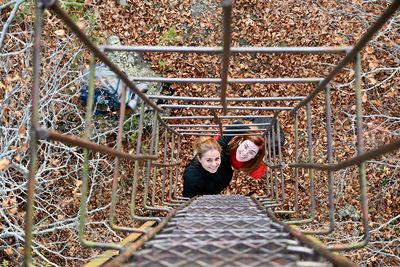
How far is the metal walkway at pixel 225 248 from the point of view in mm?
1540

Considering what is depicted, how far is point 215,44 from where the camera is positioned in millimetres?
7203

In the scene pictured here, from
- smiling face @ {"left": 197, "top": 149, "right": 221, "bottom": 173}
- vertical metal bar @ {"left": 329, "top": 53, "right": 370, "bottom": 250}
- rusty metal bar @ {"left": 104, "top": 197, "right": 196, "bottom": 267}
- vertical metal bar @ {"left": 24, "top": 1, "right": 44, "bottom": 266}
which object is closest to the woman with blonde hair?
smiling face @ {"left": 197, "top": 149, "right": 221, "bottom": 173}

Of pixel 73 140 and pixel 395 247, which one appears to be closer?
pixel 73 140

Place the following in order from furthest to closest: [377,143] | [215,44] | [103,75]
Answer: [215,44] → [377,143] → [103,75]

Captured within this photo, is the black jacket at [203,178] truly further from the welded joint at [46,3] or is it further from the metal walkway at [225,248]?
the welded joint at [46,3]

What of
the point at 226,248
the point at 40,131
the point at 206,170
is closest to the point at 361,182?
the point at 226,248

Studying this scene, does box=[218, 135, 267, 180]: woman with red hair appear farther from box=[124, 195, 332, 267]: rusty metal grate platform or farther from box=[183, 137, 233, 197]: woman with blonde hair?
box=[124, 195, 332, 267]: rusty metal grate platform

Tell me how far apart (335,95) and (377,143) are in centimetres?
83

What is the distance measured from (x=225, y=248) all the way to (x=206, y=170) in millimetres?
2840

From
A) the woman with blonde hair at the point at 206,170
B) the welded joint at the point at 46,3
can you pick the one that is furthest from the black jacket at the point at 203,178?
the welded joint at the point at 46,3

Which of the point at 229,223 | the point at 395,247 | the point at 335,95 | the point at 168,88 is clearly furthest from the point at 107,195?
the point at 229,223

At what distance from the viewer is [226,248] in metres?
1.66

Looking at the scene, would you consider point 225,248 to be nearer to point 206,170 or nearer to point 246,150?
point 246,150

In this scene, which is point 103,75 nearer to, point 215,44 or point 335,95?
point 215,44
